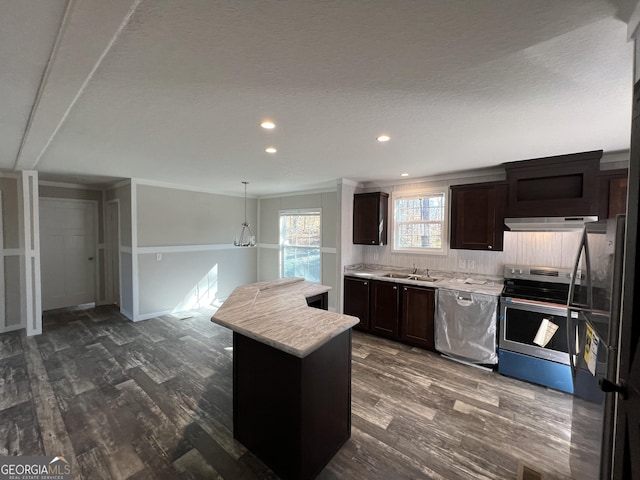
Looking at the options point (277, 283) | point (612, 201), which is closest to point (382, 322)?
point (277, 283)

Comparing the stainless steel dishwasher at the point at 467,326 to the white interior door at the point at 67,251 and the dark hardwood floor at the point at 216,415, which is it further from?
the white interior door at the point at 67,251

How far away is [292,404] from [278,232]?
178 inches

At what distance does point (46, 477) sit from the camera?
163 cm

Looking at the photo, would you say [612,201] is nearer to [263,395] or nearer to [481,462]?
[481,462]

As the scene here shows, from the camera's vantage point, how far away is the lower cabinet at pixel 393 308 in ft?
11.2

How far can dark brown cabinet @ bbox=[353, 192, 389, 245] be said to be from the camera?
4.20m

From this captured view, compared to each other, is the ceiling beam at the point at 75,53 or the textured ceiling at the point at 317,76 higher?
the textured ceiling at the point at 317,76

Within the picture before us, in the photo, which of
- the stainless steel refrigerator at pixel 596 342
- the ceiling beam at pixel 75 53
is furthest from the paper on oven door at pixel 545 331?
the ceiling beam at pixel 75 53

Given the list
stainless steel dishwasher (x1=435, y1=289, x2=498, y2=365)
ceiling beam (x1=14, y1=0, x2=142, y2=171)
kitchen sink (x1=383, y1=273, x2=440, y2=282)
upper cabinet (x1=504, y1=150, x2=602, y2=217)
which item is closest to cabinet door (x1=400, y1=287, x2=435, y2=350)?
stainless steel dishwasher (x1=435, y1=289, x2=498, y2=365)

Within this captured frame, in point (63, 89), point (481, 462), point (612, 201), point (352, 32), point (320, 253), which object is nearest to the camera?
point (352, 32)

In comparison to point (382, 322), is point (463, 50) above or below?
above

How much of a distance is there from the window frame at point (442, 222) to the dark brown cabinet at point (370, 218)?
0.43 ft

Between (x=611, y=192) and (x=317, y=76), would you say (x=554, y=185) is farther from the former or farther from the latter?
(x=317, y=76)

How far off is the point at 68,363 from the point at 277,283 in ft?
8.56
